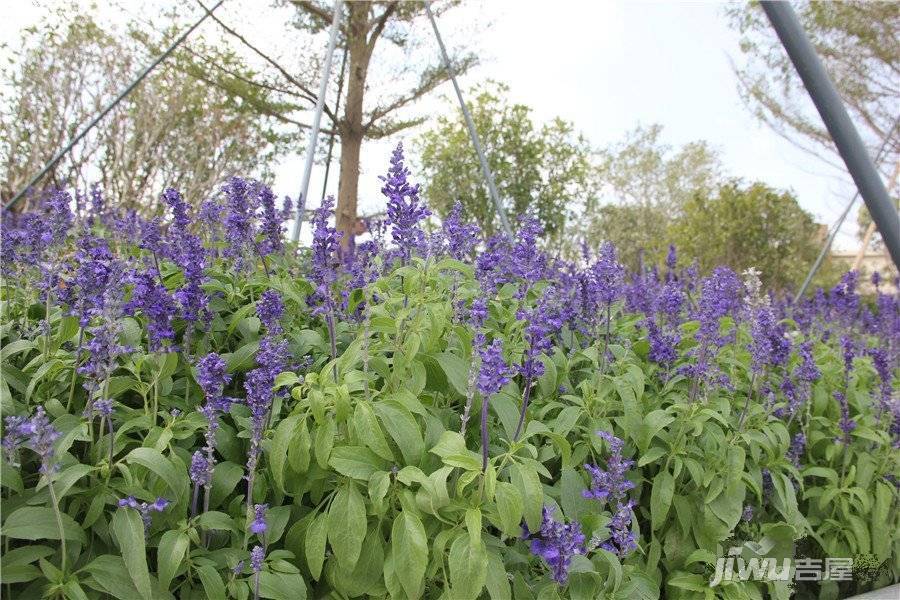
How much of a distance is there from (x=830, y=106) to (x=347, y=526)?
1.62 metres

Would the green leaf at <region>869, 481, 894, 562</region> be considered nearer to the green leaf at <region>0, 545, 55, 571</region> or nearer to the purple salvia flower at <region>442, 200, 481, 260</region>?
the purple salvia flower at <region>442, 200, 481, 260</region>

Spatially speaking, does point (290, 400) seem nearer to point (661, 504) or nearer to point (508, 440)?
point (508, 440)

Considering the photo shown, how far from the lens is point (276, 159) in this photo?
1346 centimetres

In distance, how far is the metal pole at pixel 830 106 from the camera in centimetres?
177

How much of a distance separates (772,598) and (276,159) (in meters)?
12.7

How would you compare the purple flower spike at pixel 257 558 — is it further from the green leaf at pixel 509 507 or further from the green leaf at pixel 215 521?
the green leaf at pixel 509 507

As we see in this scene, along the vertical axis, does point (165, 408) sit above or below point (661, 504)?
above

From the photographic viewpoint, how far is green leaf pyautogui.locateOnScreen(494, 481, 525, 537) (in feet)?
4.75

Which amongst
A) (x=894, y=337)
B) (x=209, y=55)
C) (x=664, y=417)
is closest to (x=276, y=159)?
(x=209, y=55)

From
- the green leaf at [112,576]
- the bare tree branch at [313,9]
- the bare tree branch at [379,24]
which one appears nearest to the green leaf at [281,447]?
the green leaf at [112,576]

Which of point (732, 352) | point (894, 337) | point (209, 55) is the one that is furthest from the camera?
point (209, 55)

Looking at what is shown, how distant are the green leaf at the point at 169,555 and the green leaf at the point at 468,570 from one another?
1.93 feet

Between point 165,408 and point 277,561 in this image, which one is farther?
point 165,408

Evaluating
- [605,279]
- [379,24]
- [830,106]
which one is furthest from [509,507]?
[379,24]
